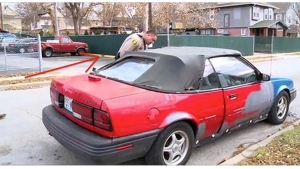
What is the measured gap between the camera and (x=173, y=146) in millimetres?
3412

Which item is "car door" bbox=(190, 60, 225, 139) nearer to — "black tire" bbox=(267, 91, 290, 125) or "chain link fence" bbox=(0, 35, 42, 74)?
"black tire" bbox=(267, 91, 290, 125)

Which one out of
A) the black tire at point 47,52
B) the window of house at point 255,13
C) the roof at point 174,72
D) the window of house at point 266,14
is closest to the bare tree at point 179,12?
the window of house at point 255,13

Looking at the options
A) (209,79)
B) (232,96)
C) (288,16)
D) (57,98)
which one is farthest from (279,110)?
(288,16)

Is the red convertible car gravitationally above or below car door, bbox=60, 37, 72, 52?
below

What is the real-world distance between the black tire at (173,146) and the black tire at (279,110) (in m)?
2.08

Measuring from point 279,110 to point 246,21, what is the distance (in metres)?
39.9

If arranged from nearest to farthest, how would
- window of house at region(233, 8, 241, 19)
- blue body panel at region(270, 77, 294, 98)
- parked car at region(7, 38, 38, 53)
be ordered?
Answer: 1. blue body panel at region(270, 77, 294, 98)
2. parked car at region(7, 38, 38, 53)
3. window of house at region(233, 8, 241, 19)

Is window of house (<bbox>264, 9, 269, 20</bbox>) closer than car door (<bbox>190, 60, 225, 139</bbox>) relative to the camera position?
No

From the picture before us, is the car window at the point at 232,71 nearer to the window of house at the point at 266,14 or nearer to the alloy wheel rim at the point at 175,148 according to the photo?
the alloy wheel rim at the point at 175,148

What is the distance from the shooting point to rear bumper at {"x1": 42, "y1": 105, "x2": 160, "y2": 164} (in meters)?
2.92

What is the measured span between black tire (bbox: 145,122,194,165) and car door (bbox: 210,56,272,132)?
0.67 metres

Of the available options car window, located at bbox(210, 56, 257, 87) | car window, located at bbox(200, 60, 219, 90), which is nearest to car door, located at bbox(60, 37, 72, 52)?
car window, located at bbox(210, 56, 257, 87)

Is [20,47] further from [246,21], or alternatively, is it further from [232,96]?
[246,21]

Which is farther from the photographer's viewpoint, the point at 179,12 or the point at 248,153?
the point at 179,12
